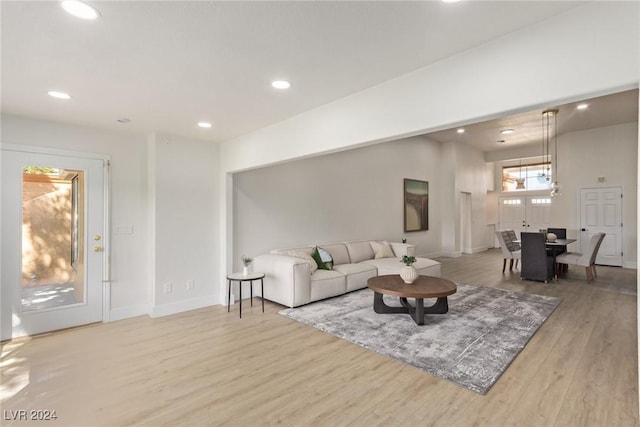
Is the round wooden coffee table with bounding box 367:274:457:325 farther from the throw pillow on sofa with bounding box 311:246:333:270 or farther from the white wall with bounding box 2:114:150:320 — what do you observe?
the white wall with bounding box 2:114:150:320

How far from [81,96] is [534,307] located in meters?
5.91

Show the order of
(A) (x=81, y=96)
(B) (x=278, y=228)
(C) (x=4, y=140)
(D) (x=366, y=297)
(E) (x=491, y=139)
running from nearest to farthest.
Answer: (A) (x=81, y=96), (C) (x=4, y=140), (D) (x=366, y=297), (B) (x=278, y=228), (E) (x=491, y=139)

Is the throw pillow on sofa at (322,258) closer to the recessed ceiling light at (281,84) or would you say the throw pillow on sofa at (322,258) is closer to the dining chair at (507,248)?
the recessed ceiling light at (281,84)

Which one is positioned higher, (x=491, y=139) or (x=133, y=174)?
(x=491, y=139)

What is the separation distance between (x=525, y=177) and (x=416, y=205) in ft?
17.7

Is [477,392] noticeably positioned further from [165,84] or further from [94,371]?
[165,84]

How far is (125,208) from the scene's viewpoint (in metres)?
4.26

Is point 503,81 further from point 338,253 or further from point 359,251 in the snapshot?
point 359,251

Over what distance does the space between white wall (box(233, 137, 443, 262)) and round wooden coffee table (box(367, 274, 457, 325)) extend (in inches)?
79.2

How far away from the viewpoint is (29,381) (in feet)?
8.63

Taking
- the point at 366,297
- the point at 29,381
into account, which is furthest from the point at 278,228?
the point at 29,381

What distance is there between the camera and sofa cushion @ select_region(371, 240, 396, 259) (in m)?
6.40

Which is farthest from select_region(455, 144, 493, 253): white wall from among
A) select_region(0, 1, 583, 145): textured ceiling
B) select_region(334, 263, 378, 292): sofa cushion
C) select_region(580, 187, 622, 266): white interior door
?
select_region(0, 1, 583, 145): textured ceiling

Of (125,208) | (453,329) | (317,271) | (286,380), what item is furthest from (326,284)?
(125,208)
